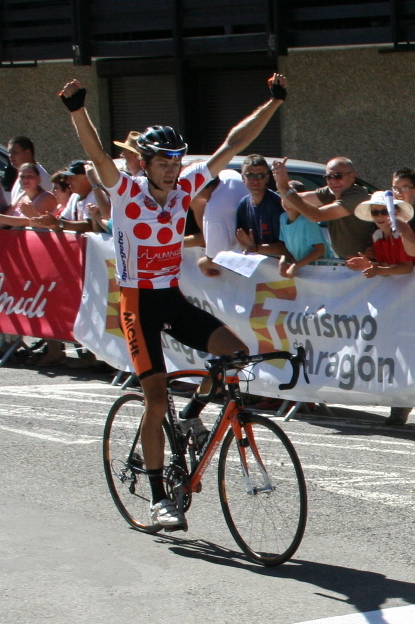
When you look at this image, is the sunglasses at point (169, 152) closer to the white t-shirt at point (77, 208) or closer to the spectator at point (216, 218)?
the spectator at point (216, 218)

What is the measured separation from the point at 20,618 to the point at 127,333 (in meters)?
1.64

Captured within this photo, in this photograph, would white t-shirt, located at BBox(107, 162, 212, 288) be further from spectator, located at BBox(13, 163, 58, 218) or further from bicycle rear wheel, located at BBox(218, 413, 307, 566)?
spectator, located at BBox(13, 163, 58, 218)

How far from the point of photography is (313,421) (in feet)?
29.3

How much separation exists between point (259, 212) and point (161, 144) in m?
3.67

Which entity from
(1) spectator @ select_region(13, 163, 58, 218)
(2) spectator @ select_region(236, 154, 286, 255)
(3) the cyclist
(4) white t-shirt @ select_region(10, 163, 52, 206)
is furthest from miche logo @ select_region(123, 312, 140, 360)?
(4) white t-shirt @ select_region(10, 163, 52, 206)

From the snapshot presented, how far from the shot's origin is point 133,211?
601 centimetres

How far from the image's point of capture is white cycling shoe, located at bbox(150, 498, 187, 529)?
5.82 m

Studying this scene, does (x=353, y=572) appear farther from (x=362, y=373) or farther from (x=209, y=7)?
(x=209, y=7)

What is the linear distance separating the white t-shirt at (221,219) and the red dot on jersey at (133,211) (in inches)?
142

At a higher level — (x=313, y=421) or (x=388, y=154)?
(x=388, y=154)

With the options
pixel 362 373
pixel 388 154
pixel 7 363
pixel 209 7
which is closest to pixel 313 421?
pixel 362 373

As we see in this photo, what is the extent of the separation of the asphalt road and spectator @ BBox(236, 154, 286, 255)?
169cm

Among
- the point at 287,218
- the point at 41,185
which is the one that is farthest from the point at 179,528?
the point at 41,185

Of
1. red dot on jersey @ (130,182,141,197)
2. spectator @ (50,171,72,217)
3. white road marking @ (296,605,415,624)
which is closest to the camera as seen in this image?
white road marking @ (296,605,415,624)
